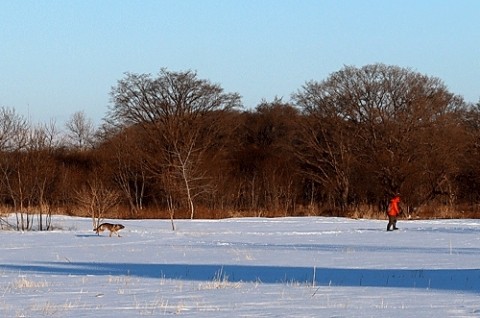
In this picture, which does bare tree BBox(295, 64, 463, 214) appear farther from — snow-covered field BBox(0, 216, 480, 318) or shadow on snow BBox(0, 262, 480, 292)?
shadow on snow BBox(0, 262, 480, 292)

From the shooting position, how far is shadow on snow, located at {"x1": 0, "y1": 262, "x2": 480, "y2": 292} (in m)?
15.4

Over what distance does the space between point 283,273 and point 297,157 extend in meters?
42.3

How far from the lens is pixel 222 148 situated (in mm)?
64438

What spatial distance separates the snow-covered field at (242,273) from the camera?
11016mm

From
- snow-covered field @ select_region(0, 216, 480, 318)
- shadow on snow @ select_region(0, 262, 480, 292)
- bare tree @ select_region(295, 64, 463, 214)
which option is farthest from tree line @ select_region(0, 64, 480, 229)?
shadow on snow @ select_region(0, 262, 480, 292)

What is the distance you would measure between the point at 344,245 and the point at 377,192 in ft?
96.5

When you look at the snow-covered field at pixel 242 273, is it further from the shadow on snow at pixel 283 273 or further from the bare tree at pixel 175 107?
the bare tree at pixel 175 107

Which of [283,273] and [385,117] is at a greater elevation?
[385,117]

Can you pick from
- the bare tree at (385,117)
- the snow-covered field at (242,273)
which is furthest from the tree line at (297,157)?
the snow-covered field at (242,273)

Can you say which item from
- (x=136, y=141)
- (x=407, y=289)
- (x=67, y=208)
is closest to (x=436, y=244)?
(x=407, y=289)

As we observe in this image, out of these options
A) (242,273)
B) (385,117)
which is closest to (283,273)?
(242,273)

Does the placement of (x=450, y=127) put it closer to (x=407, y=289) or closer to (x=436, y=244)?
(x=436, y=244)

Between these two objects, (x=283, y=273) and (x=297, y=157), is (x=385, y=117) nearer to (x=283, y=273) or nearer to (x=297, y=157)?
(x=297, y=157)

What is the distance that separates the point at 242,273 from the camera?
18.3m
